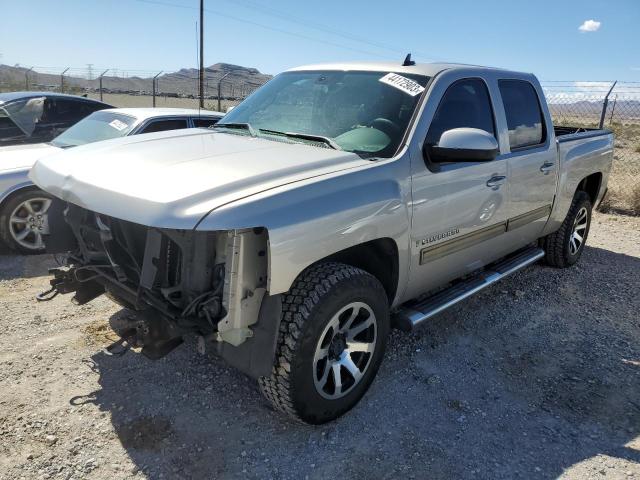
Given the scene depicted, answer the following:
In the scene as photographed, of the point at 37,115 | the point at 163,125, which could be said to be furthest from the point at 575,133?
the point at 37,115

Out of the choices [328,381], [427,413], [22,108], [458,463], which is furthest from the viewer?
[22,108]

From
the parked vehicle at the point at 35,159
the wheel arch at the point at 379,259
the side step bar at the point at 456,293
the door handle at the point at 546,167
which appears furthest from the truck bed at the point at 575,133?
the parked vehicle at the point at 35,159

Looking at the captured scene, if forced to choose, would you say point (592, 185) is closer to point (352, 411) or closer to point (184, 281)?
point (352, 411)

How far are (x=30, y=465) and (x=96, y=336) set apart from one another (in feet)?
4.42

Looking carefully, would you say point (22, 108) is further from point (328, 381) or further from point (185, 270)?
point (328, 381)

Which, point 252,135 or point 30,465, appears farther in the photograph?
point 252,135

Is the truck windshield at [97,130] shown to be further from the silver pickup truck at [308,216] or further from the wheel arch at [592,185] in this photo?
the wheel arch at [592,185]

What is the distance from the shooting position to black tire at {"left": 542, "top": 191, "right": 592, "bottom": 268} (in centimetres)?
549

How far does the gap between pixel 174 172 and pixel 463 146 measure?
1.67 m

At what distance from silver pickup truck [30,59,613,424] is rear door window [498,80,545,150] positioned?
31 millimetres

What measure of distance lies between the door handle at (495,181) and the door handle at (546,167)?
2.49ft

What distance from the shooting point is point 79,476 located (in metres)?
2.53

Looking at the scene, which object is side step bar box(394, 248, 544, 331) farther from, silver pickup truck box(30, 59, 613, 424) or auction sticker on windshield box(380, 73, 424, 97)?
auction sticker on windshield box(380, 73, 424, 97)

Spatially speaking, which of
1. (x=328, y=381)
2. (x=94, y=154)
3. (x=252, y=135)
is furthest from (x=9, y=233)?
(x=328, y=381)
